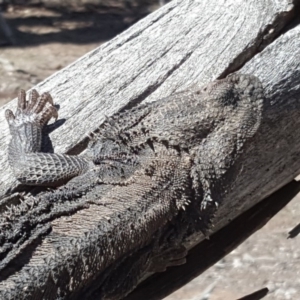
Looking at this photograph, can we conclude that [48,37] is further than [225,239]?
Yes

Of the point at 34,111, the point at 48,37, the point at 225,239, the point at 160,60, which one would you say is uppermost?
the point at 48,37

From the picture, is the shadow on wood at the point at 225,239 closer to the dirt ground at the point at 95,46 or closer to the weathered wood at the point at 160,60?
the weathered wood at the point at 160,60

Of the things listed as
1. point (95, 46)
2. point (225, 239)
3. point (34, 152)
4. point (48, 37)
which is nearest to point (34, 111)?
point (34, 152)

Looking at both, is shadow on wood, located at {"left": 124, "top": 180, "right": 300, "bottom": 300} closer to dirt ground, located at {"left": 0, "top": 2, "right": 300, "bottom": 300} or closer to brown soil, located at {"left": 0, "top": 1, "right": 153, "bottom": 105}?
dirt ground, located at {"left": 0, "top": 2, "right": 300, "bottom": 300}

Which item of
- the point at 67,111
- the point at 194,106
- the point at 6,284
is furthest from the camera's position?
the point at 67,111

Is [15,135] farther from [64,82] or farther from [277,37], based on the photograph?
[277,37]

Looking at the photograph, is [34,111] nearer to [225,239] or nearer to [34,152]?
[34,152]

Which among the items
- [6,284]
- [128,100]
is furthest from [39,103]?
[6,284]
